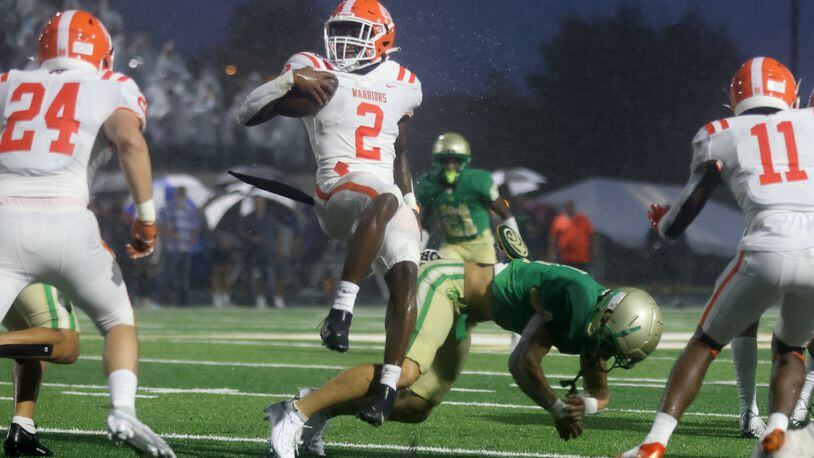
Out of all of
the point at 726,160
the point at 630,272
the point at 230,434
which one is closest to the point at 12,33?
the point at 630,272

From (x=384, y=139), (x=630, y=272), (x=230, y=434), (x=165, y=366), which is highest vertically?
(x=384, y=139)

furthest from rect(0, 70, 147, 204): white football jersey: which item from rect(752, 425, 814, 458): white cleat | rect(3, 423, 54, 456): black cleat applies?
rect(752, 425, 814, 458): white cleat

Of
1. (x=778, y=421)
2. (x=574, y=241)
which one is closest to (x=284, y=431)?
(x=778, y=421)

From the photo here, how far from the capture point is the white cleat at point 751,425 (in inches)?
225

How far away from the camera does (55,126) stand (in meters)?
4.22

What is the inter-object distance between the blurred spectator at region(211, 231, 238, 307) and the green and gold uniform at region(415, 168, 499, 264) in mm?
9438

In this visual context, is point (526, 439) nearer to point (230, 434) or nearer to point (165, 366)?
point (230, 434)

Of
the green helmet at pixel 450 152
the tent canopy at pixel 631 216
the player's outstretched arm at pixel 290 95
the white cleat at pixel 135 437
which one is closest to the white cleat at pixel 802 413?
the player's outstretched arm at pixel 290 95

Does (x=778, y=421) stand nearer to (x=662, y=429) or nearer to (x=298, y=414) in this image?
(x=662, y=429)

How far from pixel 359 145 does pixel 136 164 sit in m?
1.20

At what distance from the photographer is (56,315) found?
5082mm

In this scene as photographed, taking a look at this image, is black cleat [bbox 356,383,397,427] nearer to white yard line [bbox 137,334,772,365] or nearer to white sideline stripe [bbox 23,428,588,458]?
white sideline stripe [bbox 23,428,588,458]

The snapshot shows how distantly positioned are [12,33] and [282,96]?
63.8 feet

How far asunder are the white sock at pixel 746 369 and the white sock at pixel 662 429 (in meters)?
1.54
